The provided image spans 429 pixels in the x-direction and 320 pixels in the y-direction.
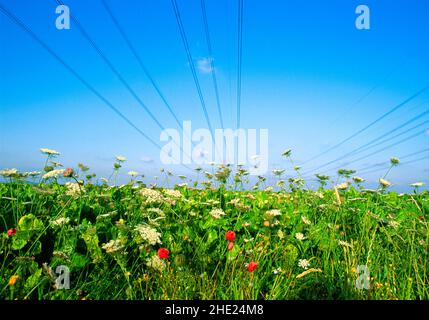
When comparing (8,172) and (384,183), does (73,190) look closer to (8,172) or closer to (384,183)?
(8,172)

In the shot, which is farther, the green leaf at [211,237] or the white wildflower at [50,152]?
the white wildflower at [50,152]

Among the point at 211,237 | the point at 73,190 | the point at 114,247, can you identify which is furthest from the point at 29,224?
the point at 211,237

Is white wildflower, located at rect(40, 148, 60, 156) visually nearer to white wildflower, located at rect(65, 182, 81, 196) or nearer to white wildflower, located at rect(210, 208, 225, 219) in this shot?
white wildflower, located at rect(65, 182, 81, 196)

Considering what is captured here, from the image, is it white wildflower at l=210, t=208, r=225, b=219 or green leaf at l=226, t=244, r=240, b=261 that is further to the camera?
white wildflower at l=210, t=208, r=225, b=219

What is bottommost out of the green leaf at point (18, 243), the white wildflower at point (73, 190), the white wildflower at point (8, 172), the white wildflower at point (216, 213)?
the green leaf at point (18, 243)

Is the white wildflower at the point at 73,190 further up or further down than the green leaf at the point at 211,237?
further up

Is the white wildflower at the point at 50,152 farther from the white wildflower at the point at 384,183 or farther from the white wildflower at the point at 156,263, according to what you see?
the white wildflower at the point at 384,183

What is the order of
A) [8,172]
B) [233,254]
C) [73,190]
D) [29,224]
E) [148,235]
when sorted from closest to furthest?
[148,235] → [29,224] → [233,254] → [73,190] → [8,172]

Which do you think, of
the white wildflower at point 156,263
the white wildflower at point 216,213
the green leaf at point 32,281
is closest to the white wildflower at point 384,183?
the white wildflower at point 216,213

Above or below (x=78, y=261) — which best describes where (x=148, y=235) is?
above

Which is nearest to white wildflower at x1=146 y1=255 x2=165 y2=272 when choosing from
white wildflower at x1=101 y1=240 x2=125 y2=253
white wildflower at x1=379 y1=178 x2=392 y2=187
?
white wildflower at x1=101 y1=240 x2=125 y2=253

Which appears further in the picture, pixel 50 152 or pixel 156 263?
pixel 50 152
